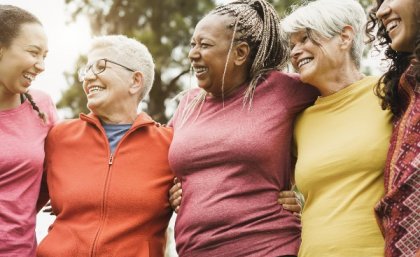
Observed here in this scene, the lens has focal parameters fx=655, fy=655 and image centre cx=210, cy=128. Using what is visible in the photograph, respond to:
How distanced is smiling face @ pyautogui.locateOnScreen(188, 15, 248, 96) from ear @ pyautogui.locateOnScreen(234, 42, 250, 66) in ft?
0.05

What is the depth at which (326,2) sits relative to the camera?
3578 millimetres

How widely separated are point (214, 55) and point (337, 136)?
2.96 feet

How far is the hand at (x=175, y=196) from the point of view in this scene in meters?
3.66

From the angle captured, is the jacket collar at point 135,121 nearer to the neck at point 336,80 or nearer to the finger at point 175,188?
the finger at point 175,188

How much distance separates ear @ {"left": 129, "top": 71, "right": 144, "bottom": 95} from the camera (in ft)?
13.7

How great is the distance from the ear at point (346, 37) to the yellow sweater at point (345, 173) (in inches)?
8.5

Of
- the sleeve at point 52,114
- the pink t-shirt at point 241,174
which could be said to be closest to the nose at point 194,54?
the pink t-shirt at point 241,174

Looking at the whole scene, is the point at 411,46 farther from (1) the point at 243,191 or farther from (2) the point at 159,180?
(2) the point at 159,180

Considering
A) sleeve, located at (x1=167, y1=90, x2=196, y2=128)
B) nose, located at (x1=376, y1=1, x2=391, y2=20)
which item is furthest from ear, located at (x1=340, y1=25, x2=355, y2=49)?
sleeve, located at (x1=167, y1=90, x2=196, y2=128)

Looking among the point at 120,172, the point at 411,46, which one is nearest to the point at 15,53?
the point at 120,172

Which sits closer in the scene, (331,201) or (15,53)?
(331,201)

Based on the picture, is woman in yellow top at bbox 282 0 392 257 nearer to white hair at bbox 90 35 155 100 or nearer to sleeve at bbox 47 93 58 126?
white hair at bbox 90 35 155 100

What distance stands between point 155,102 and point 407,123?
22.4 ft

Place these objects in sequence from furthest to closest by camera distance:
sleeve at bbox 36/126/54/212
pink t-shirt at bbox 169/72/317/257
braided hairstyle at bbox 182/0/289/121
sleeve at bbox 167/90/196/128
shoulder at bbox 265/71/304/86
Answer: sleeve at bbox 167/90/196/128 < sleeve at bbox 36/126/54/212 < braided hairstyle at bbox 182/0/289/121 < shoulder at bbox 265/71/304/86 < pink t-shirt at bbox 169/72/317/257
